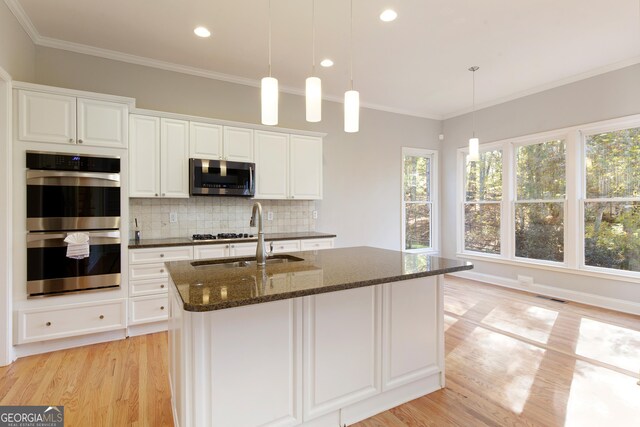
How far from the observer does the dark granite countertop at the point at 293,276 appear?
1382 mm

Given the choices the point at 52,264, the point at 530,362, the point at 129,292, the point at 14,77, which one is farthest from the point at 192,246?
the point at 530,362

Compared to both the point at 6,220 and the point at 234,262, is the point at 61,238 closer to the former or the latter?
the point at 6,220

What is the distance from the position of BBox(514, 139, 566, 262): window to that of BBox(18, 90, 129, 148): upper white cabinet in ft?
17.7

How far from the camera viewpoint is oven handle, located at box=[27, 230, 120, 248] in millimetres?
2748

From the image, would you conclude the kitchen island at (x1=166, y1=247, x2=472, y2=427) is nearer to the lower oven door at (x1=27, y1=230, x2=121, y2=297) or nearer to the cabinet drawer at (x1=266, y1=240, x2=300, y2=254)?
the lower oven door at (x1=27, y1=230, x2=121, y2=297)

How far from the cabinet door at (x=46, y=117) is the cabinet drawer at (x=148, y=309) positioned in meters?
1.62

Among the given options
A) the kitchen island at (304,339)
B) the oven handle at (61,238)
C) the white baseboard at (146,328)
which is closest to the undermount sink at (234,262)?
the kitchen island at (304,339)

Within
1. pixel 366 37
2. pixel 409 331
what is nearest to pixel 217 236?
pixel 409 331

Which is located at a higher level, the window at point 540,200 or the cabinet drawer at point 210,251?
the window at point 540,200

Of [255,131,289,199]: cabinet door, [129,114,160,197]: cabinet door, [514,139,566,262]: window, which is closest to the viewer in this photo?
[129,114,160,197]: cabinet door

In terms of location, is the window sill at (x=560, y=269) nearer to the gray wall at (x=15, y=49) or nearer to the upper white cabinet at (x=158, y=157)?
the upper white cabinet at (x=158, y=157)

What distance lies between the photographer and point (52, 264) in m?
2.82

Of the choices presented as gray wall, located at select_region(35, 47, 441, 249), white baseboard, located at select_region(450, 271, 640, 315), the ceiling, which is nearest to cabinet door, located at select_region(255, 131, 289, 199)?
gray wall, located at select_region(35, 47, 441, 249)

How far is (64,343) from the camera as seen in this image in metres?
2.97
